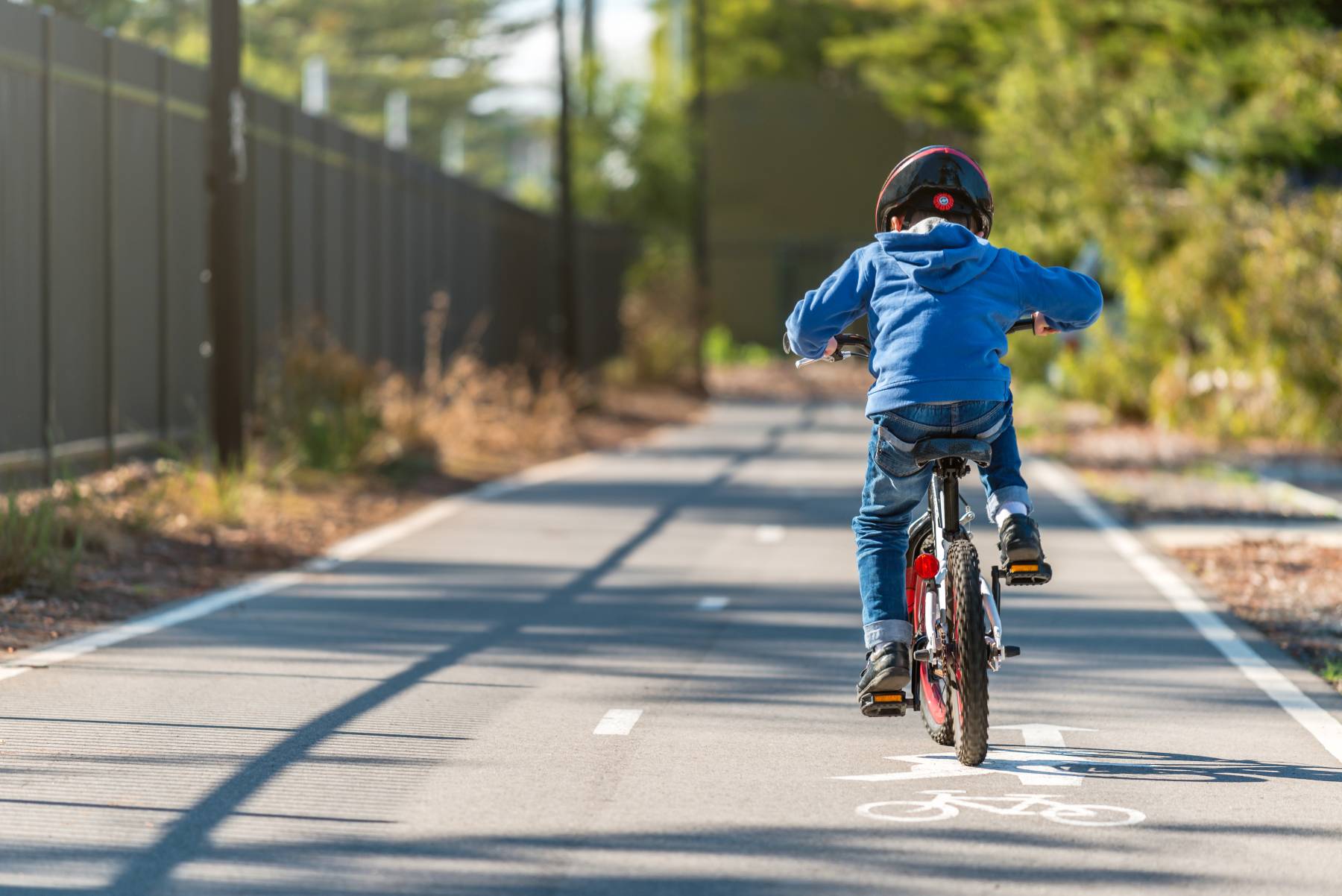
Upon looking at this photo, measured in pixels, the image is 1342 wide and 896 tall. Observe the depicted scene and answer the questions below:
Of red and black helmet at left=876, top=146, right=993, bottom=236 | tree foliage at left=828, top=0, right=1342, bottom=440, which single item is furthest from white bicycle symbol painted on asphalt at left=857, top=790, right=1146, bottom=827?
tree foliage at left=828, top=0, right=1342, bottom=440

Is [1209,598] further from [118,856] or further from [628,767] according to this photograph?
[118,856]

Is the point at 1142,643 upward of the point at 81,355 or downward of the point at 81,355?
downward

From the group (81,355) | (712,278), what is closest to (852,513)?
(81,355)

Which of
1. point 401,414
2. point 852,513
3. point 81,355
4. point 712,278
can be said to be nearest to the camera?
point 81,355

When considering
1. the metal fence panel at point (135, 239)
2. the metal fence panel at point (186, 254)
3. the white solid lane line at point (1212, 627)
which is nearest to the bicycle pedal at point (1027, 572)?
the white solid lane line at point (1212, 627)

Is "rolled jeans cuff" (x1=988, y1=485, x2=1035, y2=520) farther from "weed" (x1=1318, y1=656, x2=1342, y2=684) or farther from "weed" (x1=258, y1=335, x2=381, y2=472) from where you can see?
"weed" (x1=258, y1=335, x2=381, y2=472)

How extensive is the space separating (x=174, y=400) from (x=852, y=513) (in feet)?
17.4

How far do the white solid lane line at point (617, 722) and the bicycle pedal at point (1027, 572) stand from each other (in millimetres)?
1546

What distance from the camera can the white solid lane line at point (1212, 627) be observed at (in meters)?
7.86

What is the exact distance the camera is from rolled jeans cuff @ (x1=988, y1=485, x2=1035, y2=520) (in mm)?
6871

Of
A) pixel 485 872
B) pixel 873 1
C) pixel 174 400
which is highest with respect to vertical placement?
pixel 873 1

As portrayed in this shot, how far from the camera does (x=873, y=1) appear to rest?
48625 mm

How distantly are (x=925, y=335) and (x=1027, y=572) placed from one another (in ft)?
2.63

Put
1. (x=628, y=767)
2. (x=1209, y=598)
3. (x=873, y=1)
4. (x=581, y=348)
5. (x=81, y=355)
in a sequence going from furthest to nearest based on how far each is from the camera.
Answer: (x=873, y=1), (x=581, y=348), (x=81, y=355), (x=1209, y=598), (x=628, y=767)
